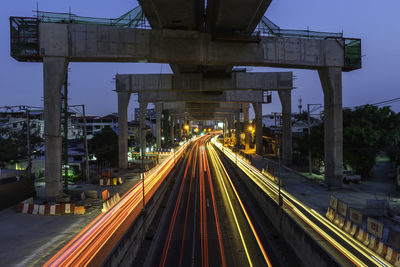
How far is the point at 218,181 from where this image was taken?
32.4 metres

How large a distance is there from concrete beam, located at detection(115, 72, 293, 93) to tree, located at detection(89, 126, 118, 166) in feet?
42.4

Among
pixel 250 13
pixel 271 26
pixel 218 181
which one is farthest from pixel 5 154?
pixel 271 26

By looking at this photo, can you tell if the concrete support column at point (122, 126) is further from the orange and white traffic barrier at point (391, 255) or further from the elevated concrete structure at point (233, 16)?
the orange and white traffic barrier at point (391, 255)

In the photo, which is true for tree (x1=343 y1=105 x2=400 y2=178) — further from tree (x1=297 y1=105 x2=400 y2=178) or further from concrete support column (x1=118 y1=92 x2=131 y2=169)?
concrete support column (x1=118 y1=92 x2=131 y2=169)

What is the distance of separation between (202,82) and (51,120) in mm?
18108

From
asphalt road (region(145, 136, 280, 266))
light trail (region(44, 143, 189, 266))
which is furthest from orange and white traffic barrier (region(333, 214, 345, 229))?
light trail (region(44, 143, 189, 266))

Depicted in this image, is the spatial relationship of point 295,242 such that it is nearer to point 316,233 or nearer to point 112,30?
point 316,233

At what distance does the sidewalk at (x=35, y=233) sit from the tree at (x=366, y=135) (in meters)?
26.2

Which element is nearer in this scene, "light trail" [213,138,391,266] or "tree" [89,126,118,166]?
"light trail" [213,138,391,266]

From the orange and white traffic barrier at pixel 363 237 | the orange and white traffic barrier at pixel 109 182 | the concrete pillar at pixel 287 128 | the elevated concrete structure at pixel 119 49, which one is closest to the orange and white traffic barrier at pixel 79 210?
the elevated concrete structure at pixel 119 49

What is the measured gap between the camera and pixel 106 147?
44.0m

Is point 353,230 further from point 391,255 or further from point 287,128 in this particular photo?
point 287,128

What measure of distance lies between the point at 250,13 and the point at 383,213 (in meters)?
16.6

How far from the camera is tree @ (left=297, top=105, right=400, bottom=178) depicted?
26.5m
